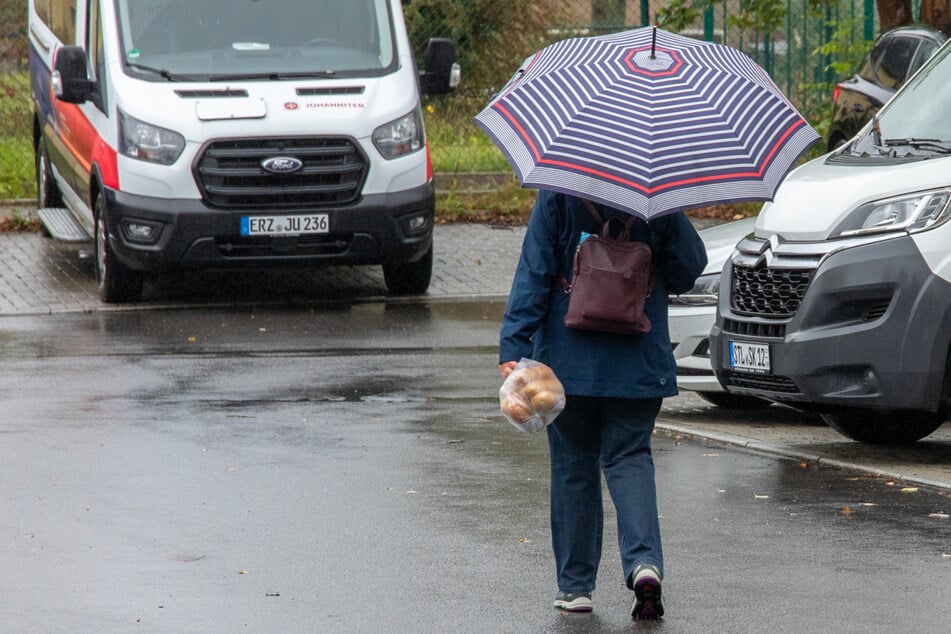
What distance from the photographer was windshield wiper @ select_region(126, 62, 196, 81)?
13328 mm

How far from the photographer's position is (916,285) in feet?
24.2

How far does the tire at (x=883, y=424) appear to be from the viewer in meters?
8.45

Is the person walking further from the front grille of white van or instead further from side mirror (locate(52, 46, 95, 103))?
side mirror (locate(52, 46, 95, 103))

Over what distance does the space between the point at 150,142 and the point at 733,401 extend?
5025 millimetres

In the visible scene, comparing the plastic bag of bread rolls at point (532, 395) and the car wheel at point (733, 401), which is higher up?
the plastic bag of bread rolls at point (532, 395)

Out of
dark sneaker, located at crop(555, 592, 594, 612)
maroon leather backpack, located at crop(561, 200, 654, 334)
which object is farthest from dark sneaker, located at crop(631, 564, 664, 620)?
maroon leather backpack, located at crop(561, 200, 654, 334)

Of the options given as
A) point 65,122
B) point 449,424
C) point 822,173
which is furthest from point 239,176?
point 822,173

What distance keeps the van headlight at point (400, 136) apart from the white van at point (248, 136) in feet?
0.03

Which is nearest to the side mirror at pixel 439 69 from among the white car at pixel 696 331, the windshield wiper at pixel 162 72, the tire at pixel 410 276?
the tire at pixel 410 276

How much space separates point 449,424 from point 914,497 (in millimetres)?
2543

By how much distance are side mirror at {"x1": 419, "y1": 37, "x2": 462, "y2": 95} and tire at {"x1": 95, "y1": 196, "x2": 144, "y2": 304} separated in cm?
258

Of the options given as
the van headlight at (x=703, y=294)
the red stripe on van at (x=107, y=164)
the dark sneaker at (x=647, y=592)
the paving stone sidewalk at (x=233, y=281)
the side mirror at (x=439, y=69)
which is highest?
the dark sneaker at (x=647, y=592)

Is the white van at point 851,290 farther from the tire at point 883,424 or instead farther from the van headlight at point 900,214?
the tire at point 883,424

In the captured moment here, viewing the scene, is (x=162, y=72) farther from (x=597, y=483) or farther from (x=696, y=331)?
(x=597, y=483)
